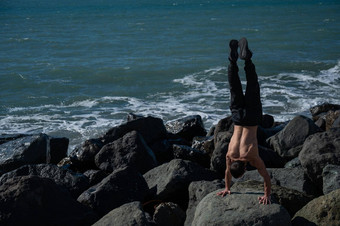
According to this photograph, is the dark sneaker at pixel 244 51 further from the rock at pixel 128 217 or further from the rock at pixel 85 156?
the rock at pixel 85 156

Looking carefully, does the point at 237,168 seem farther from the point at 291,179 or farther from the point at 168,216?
the point at 291,179

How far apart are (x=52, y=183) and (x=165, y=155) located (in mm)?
4713

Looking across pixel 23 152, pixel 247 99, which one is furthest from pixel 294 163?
pixel 23 152

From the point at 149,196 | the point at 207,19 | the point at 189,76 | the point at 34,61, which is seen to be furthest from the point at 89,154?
the point at 207,19

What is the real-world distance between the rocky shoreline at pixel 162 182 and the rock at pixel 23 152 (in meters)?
0.02

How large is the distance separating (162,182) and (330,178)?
10.1 feet

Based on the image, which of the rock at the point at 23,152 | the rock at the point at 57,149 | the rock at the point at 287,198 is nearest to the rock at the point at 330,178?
the rock at the point at 287,198

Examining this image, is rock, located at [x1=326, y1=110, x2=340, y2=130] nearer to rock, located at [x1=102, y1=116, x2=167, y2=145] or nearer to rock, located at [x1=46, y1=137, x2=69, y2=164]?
rock, located at [x1=102, y1=116, x2=167, y2=145]

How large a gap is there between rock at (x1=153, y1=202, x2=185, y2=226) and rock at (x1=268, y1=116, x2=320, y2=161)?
4091 mm

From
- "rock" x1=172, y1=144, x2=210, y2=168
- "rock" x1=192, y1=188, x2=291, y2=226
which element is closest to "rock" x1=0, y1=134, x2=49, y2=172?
"rock" x1=172, y1=144, x2=210, y2=168

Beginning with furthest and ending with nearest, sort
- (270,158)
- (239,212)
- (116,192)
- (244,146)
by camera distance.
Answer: (270,158)
(116,192)
(244,146)
(239,212)

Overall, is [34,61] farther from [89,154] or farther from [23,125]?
[89,154]

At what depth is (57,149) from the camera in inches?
560

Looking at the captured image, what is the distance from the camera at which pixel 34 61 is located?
113 ft
